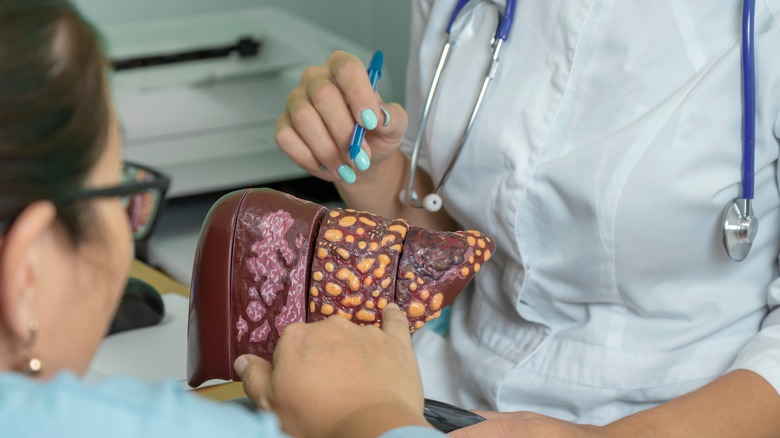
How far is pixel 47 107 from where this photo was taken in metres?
0.44

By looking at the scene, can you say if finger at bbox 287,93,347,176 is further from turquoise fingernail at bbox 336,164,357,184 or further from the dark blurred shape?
the dark blurred shape

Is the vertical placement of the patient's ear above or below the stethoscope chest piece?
above

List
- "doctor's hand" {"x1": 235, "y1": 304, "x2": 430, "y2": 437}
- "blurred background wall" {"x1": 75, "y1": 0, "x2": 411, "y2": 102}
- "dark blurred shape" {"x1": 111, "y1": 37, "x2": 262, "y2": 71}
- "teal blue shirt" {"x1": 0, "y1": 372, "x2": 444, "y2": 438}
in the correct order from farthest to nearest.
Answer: "blurred background wall" {"x1": 75, "y1": 0, "x2": 411, "y2": 102} < "dark blurred shape" {"x1": 111, "y1": 37, "x2": 262, "y2": 71} < "doctor's hand" {"x1": 235, "y1": 304, "x2": 430, "y2": 437} < "teal blue shirt" {"x1": 0, "y1": 372, "x2": 444, "y2": 438}

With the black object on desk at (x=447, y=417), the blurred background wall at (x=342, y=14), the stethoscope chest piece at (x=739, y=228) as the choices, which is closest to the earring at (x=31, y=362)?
the black object on desk at (x=447, y=417)

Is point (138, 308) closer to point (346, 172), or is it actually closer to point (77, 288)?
point (346, 172)

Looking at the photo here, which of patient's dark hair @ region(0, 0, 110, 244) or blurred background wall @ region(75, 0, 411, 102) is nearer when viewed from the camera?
patient's dark hair @ region(0, 0, 110, 244)

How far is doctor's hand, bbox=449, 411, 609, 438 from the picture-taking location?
65 cm

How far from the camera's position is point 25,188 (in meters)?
0.44

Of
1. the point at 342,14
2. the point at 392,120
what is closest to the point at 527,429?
the point at 392,120

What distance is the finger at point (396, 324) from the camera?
606mm

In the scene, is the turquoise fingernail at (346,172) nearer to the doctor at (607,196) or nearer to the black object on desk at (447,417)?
the doctor at (607,196)

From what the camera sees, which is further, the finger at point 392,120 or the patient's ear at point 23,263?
the finger at point 392,120

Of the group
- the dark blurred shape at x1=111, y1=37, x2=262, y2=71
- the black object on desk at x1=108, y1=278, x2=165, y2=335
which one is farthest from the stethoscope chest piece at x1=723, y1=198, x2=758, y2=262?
the dark blurred shape at x1=111, y1=37, x2=262, y2=71

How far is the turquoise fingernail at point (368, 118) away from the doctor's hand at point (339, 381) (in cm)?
23
